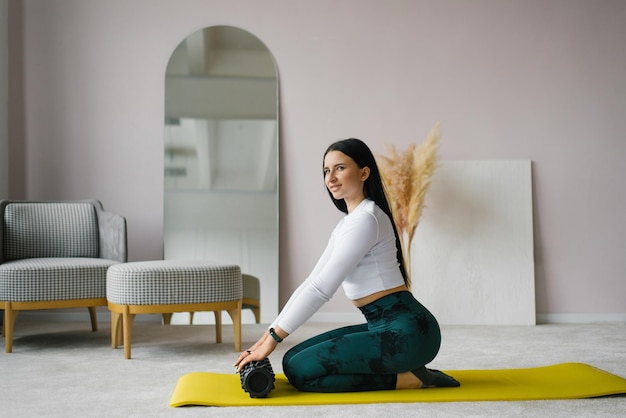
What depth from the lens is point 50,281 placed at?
3.75m

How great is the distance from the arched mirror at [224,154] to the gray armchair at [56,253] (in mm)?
522

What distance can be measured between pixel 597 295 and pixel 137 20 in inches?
137

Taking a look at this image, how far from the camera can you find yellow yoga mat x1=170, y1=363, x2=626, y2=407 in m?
2.53

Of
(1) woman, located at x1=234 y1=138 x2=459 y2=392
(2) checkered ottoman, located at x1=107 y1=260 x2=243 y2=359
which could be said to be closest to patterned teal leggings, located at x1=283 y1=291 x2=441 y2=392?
(1) woman, located at x1=234 y1=138 x2=459 y2=392

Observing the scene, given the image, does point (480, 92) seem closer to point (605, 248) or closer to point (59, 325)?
point (605, 248)

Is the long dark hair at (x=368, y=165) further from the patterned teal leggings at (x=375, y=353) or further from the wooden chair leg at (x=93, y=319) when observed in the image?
the wooden chair leg at (x=93, y=319)

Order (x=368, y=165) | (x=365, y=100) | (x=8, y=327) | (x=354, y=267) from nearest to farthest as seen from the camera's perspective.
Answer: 1. (x=354, y=267)
2. (x=368, y=165)
3. (x=8, y=327)
4. (x=365, y=100)

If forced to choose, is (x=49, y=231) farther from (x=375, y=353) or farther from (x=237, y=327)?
(x=375, y=353)

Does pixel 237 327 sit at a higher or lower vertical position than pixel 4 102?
lower

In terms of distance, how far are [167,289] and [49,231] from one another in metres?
1.24

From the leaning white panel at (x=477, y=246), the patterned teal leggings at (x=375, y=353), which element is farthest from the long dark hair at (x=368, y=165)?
the leaning white panel at (x=477, y=246)

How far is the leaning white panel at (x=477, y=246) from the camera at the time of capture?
190 inches

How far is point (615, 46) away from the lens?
4992 mm

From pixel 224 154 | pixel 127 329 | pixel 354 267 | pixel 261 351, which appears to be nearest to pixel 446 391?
pixel 354 267
